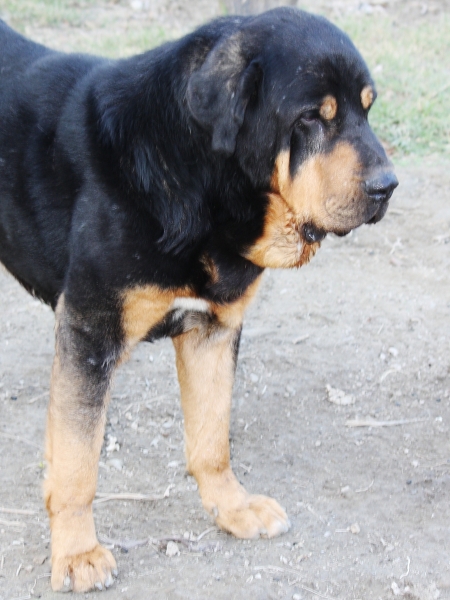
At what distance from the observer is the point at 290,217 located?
302 cm

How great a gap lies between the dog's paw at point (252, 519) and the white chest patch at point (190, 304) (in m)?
0.95

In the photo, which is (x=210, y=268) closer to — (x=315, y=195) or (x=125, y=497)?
(x=315, y=195)

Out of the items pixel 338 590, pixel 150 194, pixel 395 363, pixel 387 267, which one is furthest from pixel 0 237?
pixel 387 267

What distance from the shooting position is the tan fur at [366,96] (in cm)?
290

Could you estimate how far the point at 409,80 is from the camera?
8.20 m

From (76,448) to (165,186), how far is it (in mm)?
1066

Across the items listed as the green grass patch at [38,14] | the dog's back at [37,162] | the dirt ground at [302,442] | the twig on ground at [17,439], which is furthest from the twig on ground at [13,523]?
the green grass patch at [38,14]

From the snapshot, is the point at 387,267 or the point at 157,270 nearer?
the point at 157,270

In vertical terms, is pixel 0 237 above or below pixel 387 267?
above

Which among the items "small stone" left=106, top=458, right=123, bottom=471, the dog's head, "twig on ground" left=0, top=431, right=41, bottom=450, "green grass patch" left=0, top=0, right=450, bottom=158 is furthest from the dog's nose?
"green grass patch" left=0, top=0, right=450, bottom=158

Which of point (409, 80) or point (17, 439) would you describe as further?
point (409, 80)

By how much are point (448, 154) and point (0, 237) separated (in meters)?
4.76

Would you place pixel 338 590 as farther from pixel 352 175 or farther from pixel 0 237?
pixel 0 237

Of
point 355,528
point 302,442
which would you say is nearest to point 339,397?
point 302,442
